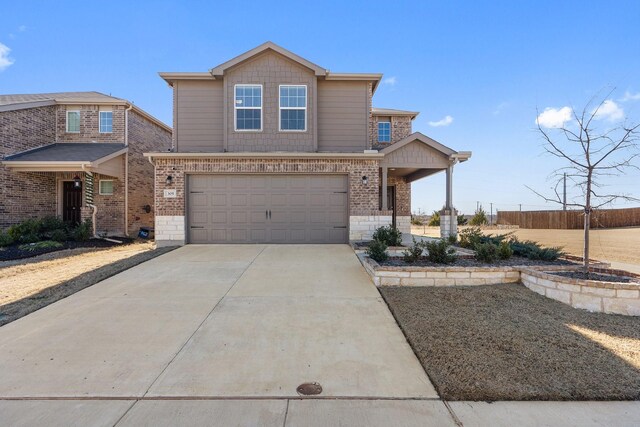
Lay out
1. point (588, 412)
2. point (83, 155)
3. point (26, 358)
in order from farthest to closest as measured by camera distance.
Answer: point (83, 155)
point (26, 358)
point (588, 412)

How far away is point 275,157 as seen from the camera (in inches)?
404

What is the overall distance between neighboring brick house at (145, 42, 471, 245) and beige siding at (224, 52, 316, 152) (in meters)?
0.03

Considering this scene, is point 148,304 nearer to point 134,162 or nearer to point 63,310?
point 63,310

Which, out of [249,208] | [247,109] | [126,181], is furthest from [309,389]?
[126,181]

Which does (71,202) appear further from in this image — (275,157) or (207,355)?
(207,355)

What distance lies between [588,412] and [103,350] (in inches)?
183

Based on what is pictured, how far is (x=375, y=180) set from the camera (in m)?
10.6

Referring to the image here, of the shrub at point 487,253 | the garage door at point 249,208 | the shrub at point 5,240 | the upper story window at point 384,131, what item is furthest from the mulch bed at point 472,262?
the shrub at point 5,240

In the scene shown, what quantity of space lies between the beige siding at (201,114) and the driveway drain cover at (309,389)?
9775 mm

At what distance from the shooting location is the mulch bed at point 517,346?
2.76 metres

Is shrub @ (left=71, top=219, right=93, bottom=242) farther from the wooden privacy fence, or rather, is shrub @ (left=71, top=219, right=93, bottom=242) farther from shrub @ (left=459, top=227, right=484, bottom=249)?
the wooden privacy fence

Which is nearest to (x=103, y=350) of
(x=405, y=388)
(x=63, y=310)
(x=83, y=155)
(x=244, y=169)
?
(x=63, y=310)

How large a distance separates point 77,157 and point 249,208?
23.7ft

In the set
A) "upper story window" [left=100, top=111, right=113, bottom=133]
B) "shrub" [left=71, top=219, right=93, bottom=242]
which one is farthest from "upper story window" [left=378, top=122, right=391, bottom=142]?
"shrub" [left=71, top=219, right=93, bottom=242]
